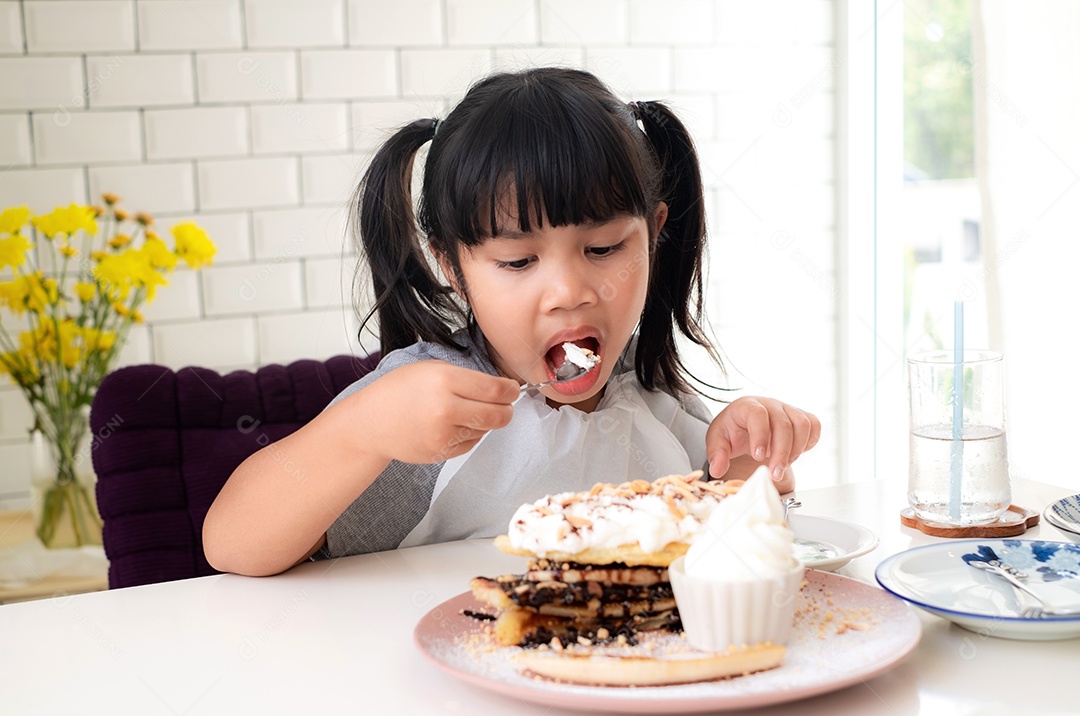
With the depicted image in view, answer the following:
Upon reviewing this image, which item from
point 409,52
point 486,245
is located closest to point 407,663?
point 486,245

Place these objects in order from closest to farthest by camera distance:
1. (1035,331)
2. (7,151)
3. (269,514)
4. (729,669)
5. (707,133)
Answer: (729,669), (269,514), (7,151), (1035,331), (707,133)

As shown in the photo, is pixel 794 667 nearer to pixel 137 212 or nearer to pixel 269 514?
pixel 269 514

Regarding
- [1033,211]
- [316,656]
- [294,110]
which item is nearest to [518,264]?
[316,656]

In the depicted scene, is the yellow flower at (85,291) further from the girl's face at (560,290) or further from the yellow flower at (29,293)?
the girl's face at (560,290)

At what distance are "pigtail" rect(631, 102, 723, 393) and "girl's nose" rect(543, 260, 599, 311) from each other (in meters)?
0.34

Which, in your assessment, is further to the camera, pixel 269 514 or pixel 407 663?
pixel 269 514

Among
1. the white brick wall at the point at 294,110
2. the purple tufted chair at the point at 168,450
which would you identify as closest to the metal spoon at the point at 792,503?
the purple tufted chair at the point at 168,450

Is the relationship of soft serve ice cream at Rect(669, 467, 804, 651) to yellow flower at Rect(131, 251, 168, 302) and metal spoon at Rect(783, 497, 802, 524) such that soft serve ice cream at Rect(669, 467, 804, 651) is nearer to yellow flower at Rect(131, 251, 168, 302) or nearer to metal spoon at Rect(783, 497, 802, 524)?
metal spoon at Rect(783, 497, 802, 524)

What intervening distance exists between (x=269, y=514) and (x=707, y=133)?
1.85 m

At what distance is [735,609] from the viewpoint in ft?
2.21

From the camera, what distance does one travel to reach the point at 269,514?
102 centimetres

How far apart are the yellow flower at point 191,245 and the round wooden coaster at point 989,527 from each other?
1346mm

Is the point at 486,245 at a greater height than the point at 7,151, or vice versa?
the point at 7,151

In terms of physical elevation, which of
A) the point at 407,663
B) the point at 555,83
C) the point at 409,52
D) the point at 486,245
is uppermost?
the point at 409,52
